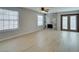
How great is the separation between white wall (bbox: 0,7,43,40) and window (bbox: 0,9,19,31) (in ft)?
1.07

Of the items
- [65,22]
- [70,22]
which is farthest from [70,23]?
[65,22]

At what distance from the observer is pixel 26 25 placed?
7938 mm

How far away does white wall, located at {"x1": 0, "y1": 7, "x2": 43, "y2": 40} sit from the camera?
6.00 meters

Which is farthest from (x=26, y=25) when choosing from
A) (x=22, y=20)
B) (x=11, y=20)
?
(x=11, y=20)

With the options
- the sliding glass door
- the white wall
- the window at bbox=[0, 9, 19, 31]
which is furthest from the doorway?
the window at bbox=[0, 9, 19, 31]

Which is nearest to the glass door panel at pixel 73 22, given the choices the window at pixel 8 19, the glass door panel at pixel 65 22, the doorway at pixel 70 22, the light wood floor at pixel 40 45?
the doorway at pixel 70 22

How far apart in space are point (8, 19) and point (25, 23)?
2119mm

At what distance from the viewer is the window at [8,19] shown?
206 inches

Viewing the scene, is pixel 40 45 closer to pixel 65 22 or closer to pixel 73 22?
pixel 73 22

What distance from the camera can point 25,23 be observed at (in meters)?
7.73

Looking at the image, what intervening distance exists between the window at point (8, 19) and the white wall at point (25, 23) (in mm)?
326
